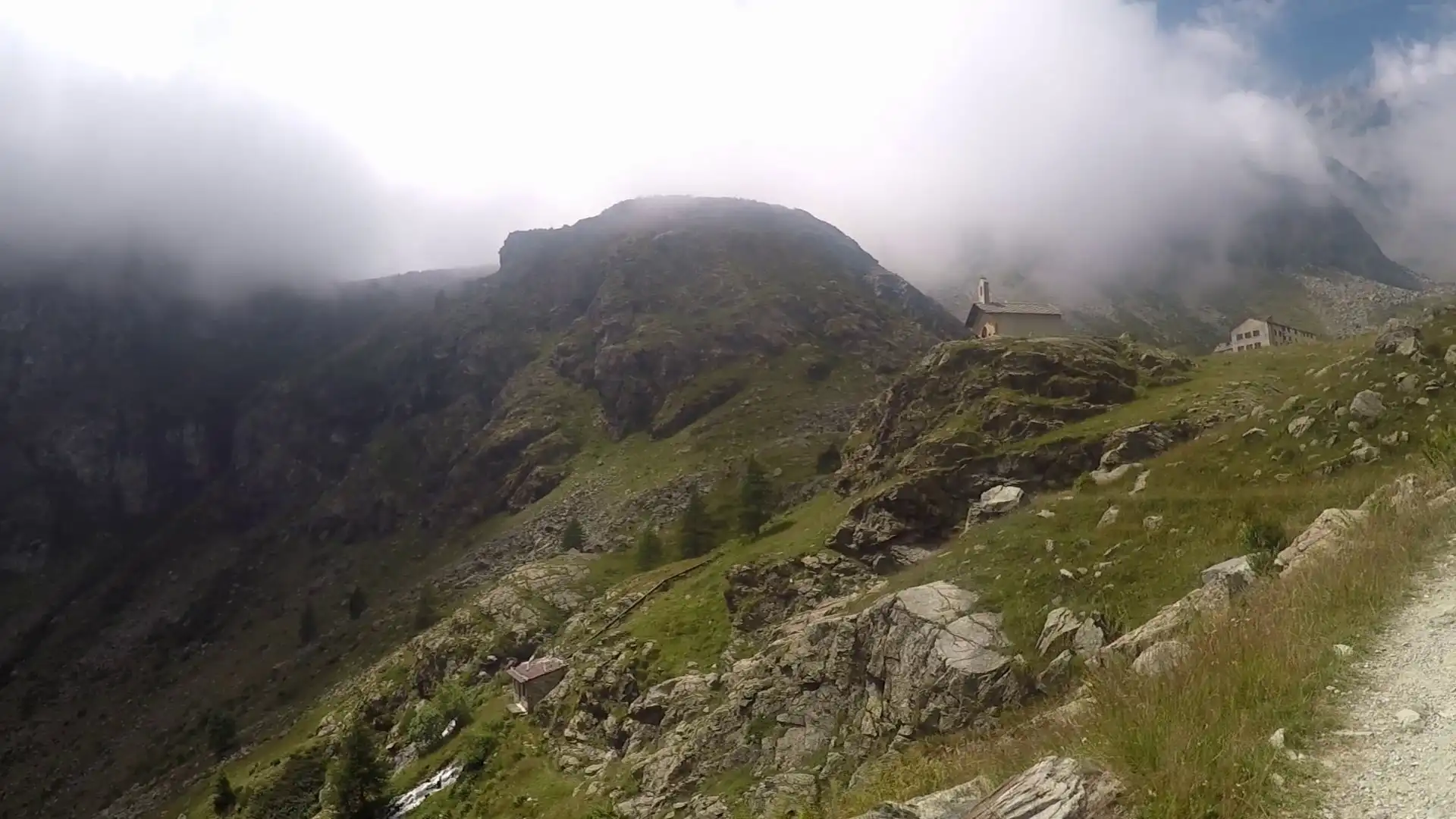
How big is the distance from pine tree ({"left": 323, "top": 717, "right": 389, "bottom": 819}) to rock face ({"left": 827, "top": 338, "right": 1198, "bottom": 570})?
43759 mm

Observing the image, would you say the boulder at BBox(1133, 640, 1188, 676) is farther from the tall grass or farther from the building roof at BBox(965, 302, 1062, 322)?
the building roof at BBox(965, 302, 1062, 322)

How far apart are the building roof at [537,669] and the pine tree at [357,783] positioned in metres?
13.1

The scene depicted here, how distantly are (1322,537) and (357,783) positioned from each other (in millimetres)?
70829

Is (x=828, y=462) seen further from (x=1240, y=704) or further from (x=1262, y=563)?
(x=1240, y=704)

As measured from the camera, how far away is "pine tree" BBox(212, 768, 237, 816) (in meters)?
86.6

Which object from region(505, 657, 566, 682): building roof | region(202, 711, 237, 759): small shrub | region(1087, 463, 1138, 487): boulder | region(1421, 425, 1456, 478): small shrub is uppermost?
region(1421, 425, 1456, 478): small shrub

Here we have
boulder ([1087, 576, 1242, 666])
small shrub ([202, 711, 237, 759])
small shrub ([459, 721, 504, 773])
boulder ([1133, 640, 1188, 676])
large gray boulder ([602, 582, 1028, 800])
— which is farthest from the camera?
small shrub ([202, 711, 237, 759])

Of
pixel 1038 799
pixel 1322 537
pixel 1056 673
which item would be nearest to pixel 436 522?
pixel 1056 673

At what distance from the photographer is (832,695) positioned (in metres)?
32.1

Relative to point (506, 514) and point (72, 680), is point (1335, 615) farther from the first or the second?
point (72, 680)

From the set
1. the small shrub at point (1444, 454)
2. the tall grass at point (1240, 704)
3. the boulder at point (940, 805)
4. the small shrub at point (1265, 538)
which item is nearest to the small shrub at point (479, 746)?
the small shrub at point (1265, 538)

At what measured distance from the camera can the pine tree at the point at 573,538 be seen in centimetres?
11494

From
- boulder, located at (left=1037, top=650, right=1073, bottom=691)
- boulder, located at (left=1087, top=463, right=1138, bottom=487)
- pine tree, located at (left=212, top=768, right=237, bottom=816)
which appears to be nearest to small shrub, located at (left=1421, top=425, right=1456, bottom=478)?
boulder, located at (left=1037, top=650, right=1073, bottom=691)

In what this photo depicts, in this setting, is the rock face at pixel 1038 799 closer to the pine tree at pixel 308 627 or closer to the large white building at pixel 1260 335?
the large white building at pixel 1260 335
